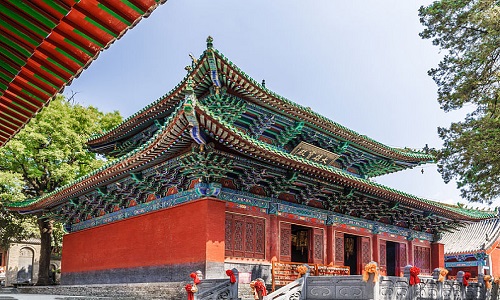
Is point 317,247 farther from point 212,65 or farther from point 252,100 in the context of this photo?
point 212,65

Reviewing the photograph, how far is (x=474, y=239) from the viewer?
3547 cm

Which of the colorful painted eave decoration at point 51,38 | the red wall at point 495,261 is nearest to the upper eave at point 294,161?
the colorful painted eave decoration at point 51,38

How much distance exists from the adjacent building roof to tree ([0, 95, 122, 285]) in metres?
24.6

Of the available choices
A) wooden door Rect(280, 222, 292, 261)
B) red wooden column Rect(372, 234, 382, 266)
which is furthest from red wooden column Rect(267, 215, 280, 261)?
red wooden column Rect(372, 234, 382, 266)

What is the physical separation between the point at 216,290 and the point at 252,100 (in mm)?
6939

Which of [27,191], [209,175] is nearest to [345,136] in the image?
[209,175]

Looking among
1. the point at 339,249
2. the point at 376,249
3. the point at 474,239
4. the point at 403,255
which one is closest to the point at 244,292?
the point at 339,249

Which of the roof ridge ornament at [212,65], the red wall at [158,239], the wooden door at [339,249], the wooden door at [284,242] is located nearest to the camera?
the red wall at [158,239]

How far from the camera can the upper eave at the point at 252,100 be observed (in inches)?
615

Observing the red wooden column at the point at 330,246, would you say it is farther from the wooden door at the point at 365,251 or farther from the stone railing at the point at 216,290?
the stone railing at the point at 216,290

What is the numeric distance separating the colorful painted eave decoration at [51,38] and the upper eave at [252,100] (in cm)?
1092

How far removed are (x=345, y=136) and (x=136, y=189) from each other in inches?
340

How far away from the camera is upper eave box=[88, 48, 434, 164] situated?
51.2 ft

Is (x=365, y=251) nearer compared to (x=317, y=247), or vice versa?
(x=317, y=247)
